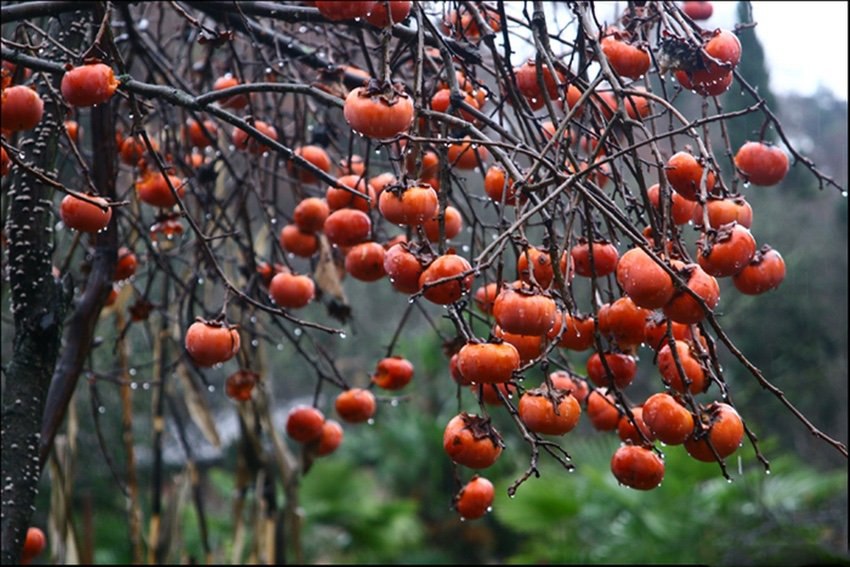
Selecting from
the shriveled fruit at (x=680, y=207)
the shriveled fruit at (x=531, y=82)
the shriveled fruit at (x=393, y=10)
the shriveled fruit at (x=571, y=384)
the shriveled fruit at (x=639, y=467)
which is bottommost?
the shriveled fruit at (x=639, y=467)

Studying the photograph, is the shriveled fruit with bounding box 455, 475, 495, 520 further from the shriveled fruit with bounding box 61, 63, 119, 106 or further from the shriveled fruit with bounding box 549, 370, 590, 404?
the shriveled fruit with bounding box 61, 63, 119, 106

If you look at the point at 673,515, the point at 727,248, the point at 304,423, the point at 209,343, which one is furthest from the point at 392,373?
the point at 673,515

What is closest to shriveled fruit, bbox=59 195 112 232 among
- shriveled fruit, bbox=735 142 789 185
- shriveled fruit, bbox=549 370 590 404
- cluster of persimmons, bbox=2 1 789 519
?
cluster of persimmons, bbox=2 1 789 519

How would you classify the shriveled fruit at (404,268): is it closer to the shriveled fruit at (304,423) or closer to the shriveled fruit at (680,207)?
the shriveled fruit at (680,207)

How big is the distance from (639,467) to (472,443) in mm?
230

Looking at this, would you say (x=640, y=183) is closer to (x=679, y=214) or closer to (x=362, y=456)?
(x=679, y=214)

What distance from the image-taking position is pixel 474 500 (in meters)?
1.27

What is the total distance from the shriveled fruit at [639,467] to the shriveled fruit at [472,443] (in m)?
0.18

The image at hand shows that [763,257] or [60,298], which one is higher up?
[60,298]

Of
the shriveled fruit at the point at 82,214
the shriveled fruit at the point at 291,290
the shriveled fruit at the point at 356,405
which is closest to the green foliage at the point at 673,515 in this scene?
the shriveled fruit at the point at 356,405

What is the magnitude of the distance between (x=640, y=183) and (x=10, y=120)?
917mm

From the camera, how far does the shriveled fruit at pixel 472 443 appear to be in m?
1.06

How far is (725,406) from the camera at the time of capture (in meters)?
1.05

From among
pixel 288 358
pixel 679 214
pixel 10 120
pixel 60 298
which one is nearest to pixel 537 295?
pixel 679 214
